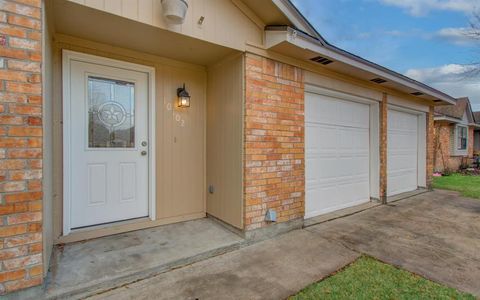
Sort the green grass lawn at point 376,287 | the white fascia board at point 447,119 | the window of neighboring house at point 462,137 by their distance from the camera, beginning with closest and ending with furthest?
the green grass lawn at point 376,287 → the white fascia board at point 447,119 → the window of neighboring house at point 462,137

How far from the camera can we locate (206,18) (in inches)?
Answer: 120

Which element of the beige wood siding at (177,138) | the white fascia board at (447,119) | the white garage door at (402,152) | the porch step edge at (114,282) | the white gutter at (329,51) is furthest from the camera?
the white fascia board at (447,119)

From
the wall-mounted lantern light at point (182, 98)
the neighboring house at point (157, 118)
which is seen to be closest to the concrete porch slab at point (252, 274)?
the neighboring house at point (157, 118)

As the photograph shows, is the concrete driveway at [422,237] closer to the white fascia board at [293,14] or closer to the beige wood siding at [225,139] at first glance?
the beige wood siding at [225,139]

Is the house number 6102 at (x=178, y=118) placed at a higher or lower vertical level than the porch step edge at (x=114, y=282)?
higher

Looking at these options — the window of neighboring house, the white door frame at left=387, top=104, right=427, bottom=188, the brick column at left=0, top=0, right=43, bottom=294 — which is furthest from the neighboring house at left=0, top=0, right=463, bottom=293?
the window of neighboring house

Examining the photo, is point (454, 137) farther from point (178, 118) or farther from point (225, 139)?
point (178, 118)

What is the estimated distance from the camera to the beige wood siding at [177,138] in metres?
3.67

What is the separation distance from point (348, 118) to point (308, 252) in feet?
10.2

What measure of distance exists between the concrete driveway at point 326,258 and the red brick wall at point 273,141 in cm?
49

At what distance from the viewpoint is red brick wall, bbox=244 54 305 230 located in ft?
11.1

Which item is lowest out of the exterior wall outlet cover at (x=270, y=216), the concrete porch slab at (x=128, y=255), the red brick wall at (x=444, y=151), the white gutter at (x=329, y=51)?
the concrete porch slab at (x=128, y=255)

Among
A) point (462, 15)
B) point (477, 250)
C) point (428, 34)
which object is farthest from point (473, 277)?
point (428, 34)

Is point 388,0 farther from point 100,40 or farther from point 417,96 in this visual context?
point 100,40
